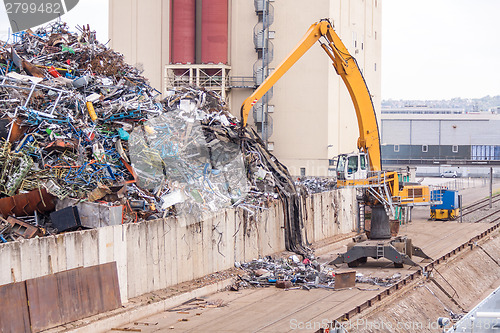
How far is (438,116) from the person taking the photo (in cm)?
9781

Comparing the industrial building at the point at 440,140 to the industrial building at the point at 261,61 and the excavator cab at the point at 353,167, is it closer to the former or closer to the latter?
the industrial building at the point at 261,61

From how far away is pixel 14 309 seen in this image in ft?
53.5

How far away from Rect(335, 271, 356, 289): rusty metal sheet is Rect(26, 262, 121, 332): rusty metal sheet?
693cm

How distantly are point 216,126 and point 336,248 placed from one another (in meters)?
7.31

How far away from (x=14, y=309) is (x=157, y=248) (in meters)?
5.48

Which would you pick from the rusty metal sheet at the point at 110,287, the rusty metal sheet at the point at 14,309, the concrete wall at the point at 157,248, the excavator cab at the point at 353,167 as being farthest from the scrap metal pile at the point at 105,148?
the rusty metal sheet at the point at 14,309

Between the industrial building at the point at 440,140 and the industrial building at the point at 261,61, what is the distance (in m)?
46.8

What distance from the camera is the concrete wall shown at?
1728 centimetres

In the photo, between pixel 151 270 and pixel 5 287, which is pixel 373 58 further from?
pixel 5 287

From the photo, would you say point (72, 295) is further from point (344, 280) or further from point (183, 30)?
point (183, 30)

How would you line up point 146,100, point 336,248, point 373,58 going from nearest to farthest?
point 146,100 < point 336,248 < point 373,58

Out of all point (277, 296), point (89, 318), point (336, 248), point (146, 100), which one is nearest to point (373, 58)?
point (336, 248)

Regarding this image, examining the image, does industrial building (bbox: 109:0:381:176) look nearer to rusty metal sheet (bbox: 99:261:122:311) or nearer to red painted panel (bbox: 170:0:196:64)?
red painted panel (bbox: 170:0:196:64)

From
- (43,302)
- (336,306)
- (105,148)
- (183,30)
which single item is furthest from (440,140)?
(43,302)
